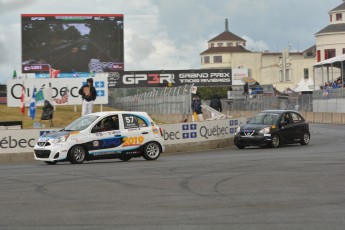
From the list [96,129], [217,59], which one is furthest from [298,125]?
[217,59]

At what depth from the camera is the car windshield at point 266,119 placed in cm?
2955

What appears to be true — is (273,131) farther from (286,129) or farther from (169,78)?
(169,78)

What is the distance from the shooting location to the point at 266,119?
97.8 feet

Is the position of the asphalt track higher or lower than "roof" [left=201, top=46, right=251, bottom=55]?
lower

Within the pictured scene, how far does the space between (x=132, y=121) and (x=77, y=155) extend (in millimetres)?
1984

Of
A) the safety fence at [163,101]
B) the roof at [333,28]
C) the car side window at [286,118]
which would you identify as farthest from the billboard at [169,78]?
the car side window at [286,118]

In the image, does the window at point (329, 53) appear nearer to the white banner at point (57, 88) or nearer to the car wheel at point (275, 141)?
the white banner at point (57, 88)

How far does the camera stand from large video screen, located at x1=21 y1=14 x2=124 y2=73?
55906mm

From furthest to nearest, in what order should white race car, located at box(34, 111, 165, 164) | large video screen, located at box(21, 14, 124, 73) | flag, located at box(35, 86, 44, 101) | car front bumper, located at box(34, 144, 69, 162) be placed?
large video screen, located at box(21, 14, 124, 73)
flag, located at box(35, 86, 44, 101)
white race car, located at box(34, 111, 165, 164)
car front bumper, located at box(34, 144, 69, 162)

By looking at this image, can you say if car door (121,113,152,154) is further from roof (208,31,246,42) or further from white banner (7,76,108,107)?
roof (208,31,246,42)

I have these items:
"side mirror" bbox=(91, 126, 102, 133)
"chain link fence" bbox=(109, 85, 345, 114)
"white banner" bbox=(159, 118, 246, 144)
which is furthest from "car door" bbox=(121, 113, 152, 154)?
"chain link fence" bbox=(109, 85, 345, 114)

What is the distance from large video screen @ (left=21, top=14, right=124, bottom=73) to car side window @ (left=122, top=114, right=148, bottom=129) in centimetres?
3417

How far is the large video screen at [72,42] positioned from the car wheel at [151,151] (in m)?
34.2

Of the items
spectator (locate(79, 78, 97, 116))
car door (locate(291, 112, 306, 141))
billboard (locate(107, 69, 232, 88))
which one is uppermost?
billboard (locate(107, 69, 232, 88))
